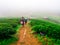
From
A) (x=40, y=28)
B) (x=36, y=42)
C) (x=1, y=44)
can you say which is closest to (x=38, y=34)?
(x=40, y=28)

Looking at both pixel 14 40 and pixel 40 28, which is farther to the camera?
pixel 40 28

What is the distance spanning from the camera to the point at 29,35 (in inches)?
675

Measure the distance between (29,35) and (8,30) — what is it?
2.27 meters

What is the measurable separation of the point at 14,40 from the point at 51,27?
9.57ft

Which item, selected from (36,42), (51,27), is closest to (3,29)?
(36,42)

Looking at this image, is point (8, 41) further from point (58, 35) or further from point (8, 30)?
point (58, 35)

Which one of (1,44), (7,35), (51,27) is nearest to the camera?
(1,44)

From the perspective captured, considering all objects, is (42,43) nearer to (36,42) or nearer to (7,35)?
(36,42)

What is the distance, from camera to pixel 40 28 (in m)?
17.3

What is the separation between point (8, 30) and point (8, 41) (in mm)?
811

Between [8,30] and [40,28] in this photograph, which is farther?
[40,28]

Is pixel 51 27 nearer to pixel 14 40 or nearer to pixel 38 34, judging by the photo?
pixel 38 34

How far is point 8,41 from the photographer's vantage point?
1484 centimetres

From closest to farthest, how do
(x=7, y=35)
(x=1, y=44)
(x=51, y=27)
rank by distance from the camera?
1. (x=1, y=44)
2. (x=7, y=35)
3. (x=51, y=27)
